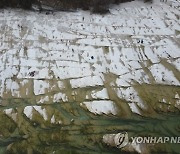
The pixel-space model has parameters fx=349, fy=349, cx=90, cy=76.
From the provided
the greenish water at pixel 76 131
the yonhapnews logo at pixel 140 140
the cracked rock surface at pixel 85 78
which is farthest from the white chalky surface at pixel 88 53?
the yonhapnews logo at pixel 140 140

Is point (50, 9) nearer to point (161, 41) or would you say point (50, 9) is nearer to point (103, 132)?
point (161, 41)

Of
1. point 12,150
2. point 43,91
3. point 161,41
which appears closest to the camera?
point 12,150

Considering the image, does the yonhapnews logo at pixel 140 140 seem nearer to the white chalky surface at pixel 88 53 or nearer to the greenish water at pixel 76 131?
the greenish water at pixel 76 131

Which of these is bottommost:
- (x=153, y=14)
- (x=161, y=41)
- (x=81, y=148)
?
(x=81, y=148)

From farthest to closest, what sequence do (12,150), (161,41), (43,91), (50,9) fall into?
(50,9) < (161,41) < (43,91) < (12,150)

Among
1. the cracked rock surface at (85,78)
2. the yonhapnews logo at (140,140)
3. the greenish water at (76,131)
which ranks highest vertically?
the cracked rock surface at (85,78)

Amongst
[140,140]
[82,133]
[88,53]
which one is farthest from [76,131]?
[88,53]

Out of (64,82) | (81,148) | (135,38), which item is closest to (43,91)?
(64,82)
